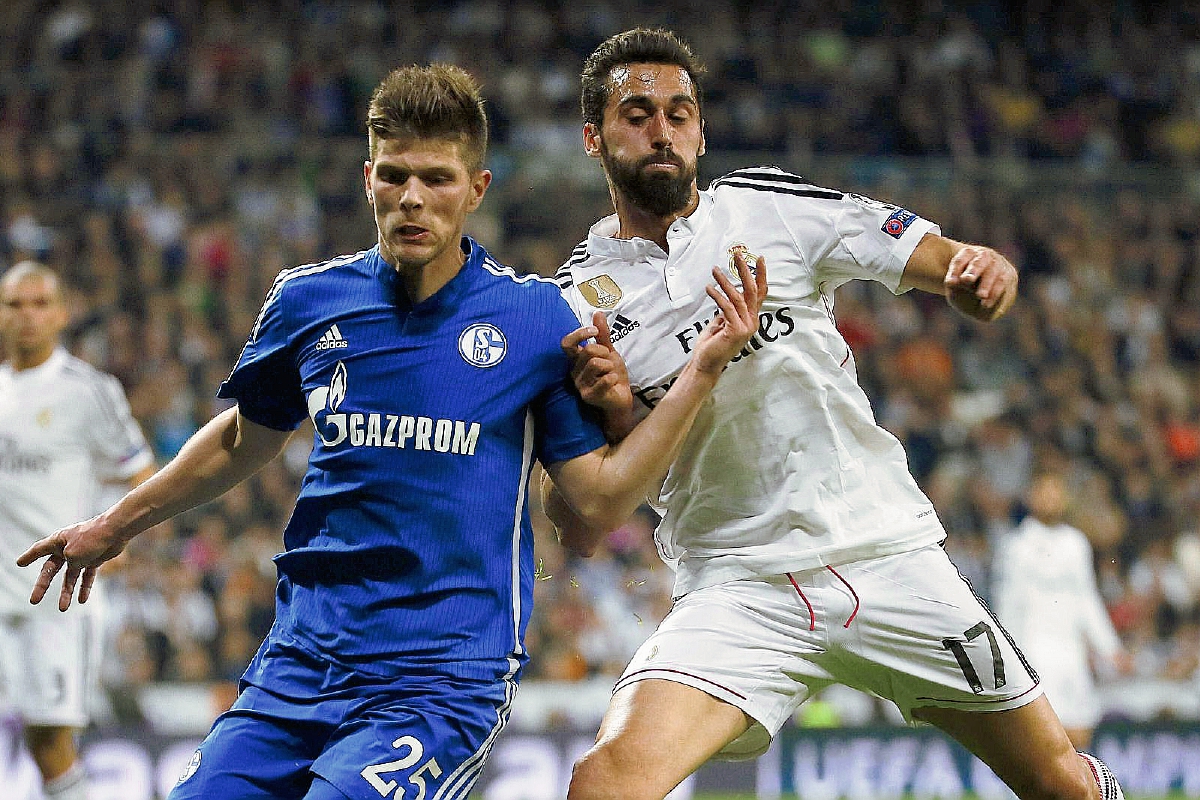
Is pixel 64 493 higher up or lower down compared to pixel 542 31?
lower down

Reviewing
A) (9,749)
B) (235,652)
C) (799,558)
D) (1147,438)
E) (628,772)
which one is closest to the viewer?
(628,772)

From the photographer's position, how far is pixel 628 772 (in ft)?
12.2

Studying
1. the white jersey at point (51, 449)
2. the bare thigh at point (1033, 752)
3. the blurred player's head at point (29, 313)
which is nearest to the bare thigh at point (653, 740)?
the bare thigh at point (1033, 752)

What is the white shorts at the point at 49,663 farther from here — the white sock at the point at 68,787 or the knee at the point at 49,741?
the white sock at the point at 68,787

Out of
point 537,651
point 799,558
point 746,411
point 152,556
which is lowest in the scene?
point 537,651

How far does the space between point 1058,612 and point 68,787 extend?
6405mm

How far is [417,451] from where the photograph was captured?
325 cm

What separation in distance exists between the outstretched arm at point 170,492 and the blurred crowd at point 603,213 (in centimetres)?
658

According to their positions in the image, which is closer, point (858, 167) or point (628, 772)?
point (628, 772)

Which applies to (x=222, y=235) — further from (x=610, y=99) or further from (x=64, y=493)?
(x=610, y=99)

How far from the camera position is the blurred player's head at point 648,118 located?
13.1 ft

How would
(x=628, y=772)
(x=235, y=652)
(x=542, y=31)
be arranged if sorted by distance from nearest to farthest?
(x=628, y=772), (x=235, y=652), (x=542, y=31)

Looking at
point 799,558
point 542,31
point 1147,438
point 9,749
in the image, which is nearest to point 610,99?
point 799,558

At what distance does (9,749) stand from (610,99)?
19.4 ft
